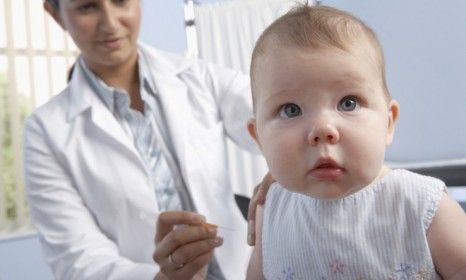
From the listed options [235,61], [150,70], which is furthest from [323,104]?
[235,61]

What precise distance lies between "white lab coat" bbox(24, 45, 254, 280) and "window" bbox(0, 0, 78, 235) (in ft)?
8.00

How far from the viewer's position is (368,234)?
2.54 ft

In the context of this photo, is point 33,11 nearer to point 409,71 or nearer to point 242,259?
point 409,71

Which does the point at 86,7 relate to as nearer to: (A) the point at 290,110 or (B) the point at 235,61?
(A) the point at 290,110

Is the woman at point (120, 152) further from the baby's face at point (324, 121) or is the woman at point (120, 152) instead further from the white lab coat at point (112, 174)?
the baby's face at point (324, 121)

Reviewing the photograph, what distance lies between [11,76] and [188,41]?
1292 mm

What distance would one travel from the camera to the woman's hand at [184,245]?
39.1 inches

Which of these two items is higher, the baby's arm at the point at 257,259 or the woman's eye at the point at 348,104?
the woman's eye at the point at 348,104

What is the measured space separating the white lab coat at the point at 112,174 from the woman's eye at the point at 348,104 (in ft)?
2.43

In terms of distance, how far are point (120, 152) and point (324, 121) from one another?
0.88 m

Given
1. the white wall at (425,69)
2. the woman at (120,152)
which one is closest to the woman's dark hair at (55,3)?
the woman at (120,152)

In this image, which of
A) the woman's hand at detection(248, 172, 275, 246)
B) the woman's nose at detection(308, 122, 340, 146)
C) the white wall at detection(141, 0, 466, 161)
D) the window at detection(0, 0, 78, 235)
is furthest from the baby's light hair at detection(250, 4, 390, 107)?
the window at detection(0, 0, 78, 235)

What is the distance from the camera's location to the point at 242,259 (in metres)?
1.47

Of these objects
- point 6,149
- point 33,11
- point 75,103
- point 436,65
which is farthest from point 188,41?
point 75,103
